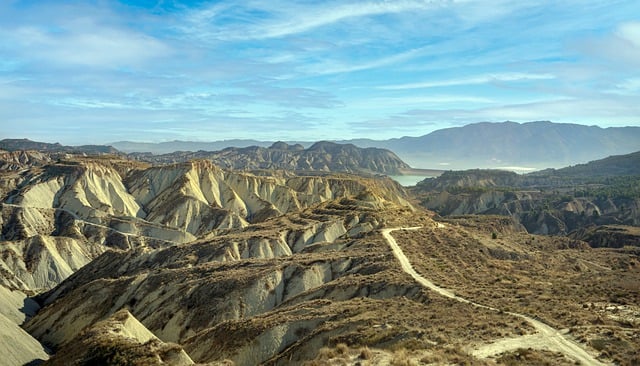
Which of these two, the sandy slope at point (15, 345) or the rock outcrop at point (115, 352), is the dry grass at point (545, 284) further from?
the sandy slope at point (15, 345)

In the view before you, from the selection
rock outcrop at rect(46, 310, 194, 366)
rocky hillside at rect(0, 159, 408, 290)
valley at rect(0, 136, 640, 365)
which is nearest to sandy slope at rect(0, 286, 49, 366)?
valley at rect(0, 136, 640, 365)

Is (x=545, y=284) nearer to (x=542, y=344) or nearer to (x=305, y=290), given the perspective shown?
(x=542, y=344)

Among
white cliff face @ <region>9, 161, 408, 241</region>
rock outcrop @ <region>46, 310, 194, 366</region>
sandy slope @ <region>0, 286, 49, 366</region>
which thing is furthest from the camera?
white cliff face @ <region>9, 161, 408, 241</region>

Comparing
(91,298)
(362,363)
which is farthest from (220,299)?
(362,363)

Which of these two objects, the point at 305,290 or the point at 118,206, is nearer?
the point at 305,290

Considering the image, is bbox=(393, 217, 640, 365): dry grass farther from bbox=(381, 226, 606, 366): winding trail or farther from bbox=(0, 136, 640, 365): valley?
bbox=(381, 226, 606, 366): winding trail

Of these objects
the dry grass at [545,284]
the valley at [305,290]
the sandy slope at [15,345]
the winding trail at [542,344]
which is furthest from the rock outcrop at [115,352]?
the dry grass at [545,284]

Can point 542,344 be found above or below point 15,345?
above

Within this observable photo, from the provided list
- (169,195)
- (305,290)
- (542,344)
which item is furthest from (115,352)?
(169,195)

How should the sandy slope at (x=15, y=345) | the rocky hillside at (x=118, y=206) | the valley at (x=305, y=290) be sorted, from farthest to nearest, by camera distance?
1. the rocky hillside at (x=118, y=206)
2. the sandy slope at (x=15, y=345)
3. the valley at (x=305, y=290)

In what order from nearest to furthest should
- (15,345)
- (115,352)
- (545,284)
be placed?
1. (115,352)
2. (545,284)
3. (15,345)

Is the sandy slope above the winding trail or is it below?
below

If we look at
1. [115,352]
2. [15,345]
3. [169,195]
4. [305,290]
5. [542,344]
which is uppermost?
[542,344]
